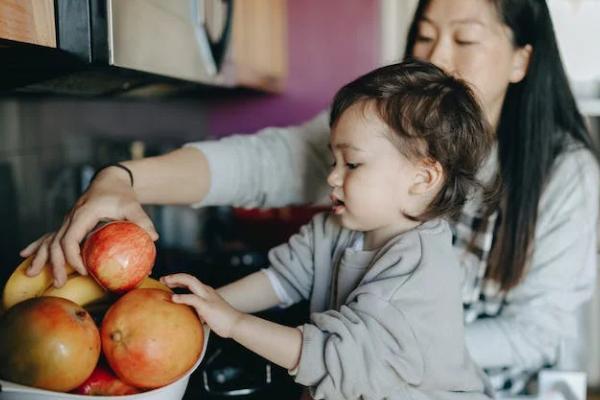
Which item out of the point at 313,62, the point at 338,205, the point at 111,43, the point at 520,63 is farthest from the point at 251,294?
the point at 313,62

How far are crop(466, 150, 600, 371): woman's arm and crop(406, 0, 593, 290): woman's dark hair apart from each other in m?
0.03

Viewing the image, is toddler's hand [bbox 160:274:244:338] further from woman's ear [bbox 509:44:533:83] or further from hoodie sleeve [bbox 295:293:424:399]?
woman's ear [bbox 509:44:533:83]

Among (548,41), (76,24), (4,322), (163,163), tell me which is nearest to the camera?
(4,322)

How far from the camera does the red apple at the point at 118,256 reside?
731 mm

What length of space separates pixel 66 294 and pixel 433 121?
0.53m

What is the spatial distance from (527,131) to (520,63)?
136 mm

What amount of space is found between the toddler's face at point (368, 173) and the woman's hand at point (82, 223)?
0.28 meters

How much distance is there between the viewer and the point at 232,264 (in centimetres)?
148

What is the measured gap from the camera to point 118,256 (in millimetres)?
729

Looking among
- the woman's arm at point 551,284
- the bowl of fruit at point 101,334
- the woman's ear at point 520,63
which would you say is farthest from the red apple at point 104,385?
the woman's ear at point 520,63

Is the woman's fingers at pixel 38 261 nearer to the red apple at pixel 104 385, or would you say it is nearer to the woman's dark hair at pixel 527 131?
the red apple at pixel 104 385

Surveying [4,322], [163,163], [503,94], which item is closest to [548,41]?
[503,94]

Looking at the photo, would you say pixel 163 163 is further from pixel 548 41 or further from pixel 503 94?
pixel 548 41

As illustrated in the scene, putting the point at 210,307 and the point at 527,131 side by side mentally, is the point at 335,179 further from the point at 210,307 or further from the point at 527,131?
the point at 527,131
